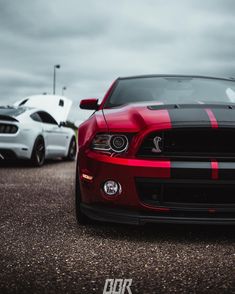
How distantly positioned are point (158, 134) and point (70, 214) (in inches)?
59.6

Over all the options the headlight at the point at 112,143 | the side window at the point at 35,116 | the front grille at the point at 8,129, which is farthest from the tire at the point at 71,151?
the headlight at the point at 112,143

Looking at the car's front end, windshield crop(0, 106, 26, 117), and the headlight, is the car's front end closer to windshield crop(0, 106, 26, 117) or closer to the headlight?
windshield crop(0, 106, 26, 117)

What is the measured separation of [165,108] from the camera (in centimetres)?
385

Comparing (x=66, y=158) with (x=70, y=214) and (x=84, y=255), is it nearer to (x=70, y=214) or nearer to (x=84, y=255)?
(x=70, y=214)

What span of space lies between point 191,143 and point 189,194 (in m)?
0.37

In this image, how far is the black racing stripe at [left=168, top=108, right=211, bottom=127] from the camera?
3537 mm

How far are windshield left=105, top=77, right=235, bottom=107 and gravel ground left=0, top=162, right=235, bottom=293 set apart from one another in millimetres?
1255

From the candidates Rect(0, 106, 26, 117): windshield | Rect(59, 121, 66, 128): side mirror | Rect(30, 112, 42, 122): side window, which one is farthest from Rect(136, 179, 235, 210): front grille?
Rect(59, 121, 66, 128): side mirror

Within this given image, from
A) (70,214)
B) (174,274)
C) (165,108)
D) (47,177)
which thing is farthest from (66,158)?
(174,274)

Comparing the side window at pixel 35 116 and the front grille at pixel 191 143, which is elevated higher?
the front grille at pixel 191 143

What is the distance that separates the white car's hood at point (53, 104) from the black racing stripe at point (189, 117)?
7370 millimetres

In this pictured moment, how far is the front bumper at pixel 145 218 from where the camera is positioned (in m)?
3.47

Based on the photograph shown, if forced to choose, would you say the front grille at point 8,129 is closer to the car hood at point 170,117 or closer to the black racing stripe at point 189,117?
the car hood at point 170,117

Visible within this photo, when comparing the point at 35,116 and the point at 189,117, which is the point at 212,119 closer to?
the point at 189,117
